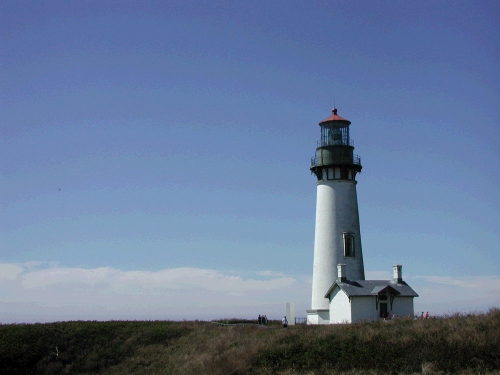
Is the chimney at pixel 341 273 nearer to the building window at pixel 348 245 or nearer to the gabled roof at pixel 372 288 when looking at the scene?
the gabled roof at pixel 372 288

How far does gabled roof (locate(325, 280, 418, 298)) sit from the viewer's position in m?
36.8

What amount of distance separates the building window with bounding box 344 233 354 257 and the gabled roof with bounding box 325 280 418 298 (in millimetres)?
2173

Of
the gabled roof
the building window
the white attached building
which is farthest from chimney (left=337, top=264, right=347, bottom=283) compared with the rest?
the building window

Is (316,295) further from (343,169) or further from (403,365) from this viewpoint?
(403,365)

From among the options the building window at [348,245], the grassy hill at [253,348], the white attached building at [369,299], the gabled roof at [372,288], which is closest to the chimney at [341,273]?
the white attached building at [369,299]

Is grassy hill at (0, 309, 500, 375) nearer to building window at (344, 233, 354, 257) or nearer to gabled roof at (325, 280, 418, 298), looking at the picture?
gabled roof at (325, 280, 418, 298)

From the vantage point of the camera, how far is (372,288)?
37.4 m

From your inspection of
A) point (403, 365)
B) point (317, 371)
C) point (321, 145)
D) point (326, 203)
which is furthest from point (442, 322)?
point (321, 145)

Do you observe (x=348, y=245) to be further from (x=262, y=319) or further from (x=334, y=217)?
(x=262, y=319)

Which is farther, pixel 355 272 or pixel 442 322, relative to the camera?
pixel 355 272

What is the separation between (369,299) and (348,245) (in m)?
4.30

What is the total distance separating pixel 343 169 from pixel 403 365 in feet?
56.9

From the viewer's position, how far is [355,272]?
39.9 m

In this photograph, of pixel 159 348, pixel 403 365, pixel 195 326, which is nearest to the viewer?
pixel 403 365
